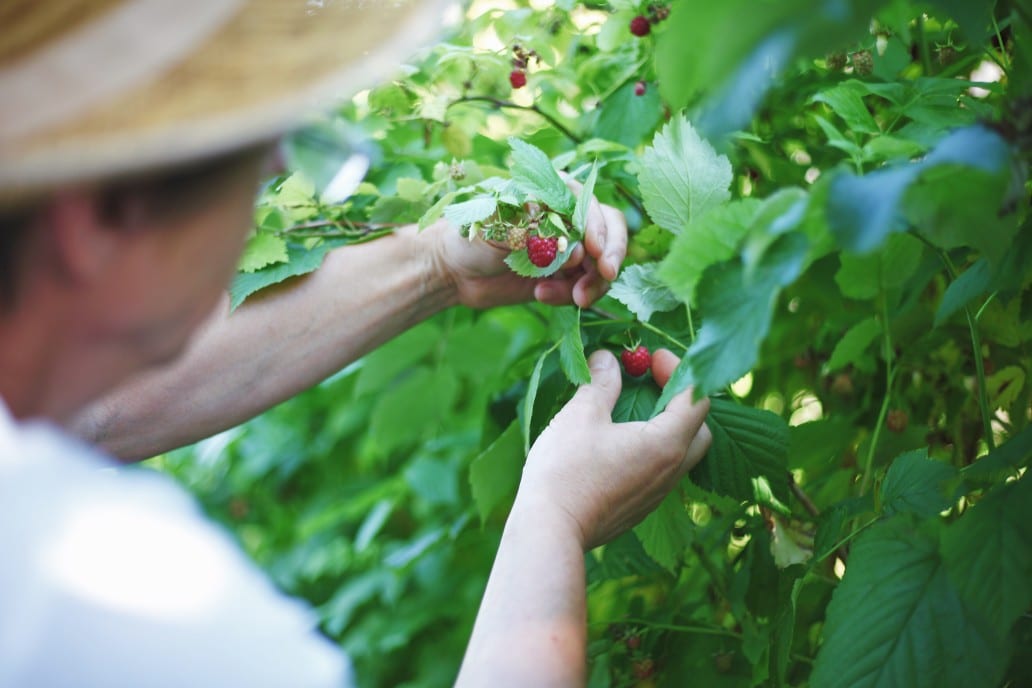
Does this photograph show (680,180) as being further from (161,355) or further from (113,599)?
(113,599)

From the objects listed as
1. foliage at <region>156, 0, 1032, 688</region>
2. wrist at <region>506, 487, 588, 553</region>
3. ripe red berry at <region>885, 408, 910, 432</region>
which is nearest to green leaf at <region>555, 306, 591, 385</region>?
foliage at <region>156, 0, 1032, 688</region>

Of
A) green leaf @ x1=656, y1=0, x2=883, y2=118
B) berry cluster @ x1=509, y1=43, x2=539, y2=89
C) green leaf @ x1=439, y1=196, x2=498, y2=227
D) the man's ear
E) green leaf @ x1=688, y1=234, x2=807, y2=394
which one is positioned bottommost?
berry cluster @ x1=509, y1=43, x2=539, y2=89

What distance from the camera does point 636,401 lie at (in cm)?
122

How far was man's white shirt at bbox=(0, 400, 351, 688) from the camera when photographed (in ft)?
2.66

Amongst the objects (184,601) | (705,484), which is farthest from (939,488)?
(184,601)

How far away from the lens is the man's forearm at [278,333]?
1534mm

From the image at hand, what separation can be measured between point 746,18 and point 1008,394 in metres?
1.00

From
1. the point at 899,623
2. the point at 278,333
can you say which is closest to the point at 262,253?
the point at 278,333

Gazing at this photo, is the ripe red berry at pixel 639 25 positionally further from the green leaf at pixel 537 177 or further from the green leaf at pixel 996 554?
the green leaf at pixel 996 554

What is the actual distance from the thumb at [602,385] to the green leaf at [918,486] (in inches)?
12.9

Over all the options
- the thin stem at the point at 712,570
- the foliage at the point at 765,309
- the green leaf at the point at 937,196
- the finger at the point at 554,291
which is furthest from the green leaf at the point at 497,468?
the green leaf at the point at 937,196

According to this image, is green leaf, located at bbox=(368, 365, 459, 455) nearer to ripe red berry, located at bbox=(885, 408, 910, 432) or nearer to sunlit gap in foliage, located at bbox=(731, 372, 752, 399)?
sunlit gap in foliage, located at bbox=(731, 372, 752, 399)

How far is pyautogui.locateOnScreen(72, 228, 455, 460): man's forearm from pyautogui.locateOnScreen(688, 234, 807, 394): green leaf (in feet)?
2.54

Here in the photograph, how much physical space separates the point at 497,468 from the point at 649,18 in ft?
2.15
